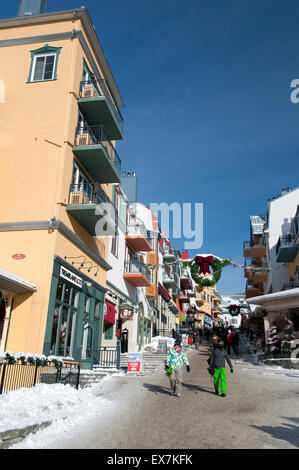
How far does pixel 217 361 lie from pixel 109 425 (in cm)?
476

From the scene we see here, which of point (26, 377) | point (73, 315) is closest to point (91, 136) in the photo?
point (73, 315)

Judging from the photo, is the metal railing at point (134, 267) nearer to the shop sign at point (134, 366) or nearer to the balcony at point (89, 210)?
the balcony at point (89, 210)

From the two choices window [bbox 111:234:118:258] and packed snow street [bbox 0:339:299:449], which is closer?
packed snow street [bbox 0:339:299:449]

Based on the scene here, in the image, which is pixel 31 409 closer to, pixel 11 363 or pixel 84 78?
pixel 11 363

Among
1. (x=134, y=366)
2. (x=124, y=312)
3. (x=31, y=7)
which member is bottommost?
(x=134, y=366)

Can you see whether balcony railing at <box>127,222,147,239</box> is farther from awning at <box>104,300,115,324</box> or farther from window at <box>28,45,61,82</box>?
window at <box>28,45,61,82</box>

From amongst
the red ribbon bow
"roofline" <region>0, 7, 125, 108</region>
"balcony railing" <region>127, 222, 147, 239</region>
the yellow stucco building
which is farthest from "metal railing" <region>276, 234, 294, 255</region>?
"roofline" <region>0, 7, 125, 108</region>

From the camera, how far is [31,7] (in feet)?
62.5

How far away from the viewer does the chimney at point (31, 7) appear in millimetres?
18906

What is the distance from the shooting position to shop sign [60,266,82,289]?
46.3 ft

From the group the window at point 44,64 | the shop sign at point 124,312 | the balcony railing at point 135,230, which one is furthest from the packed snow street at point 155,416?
the balcony railing at point 135,230

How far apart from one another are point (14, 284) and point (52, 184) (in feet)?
14.7

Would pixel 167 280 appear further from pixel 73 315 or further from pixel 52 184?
pixel 52 184

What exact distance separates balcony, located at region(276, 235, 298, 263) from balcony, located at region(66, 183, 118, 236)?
14648mm
